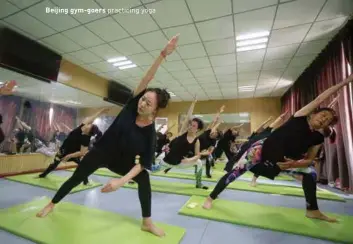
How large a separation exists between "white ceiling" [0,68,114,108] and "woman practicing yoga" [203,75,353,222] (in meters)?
4.95

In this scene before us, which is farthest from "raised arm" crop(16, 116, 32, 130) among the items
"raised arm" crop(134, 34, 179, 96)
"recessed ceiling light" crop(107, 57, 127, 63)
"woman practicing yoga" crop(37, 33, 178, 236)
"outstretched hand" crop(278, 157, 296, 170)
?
"outstretched hand" crop(278, 157, 296, 170)

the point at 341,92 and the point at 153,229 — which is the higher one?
the point at 341,92

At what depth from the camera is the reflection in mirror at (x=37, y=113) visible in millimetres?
4721

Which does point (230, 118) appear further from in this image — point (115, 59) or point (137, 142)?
point (137, 142)

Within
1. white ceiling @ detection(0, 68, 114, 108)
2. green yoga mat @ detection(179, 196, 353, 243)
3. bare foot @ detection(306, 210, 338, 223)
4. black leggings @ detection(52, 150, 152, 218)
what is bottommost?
green yoga mat @ detection(179, 196, 353, 243)

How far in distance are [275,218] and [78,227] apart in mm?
1878

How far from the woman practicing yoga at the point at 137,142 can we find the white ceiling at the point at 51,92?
152 inches

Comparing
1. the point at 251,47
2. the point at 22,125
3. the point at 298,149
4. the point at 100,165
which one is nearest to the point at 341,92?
the point at 251,47

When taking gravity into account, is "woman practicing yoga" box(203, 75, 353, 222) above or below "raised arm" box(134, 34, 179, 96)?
below

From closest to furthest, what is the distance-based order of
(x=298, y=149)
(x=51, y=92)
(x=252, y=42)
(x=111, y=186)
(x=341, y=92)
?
(x=111, y=186)
(x=298, y=149)
(x=341, y=92)
(x=252, y=42)
(x=51, y=92)

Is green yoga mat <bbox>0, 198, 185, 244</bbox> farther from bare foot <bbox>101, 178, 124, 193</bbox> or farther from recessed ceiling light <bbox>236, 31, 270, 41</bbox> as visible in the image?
recessed ceiling light <bbox>236, 31, 270, 41</bbox>

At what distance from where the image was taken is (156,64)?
155cm

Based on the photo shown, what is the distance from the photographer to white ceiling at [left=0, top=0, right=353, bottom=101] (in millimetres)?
2820

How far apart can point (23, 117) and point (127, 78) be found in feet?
10.5
